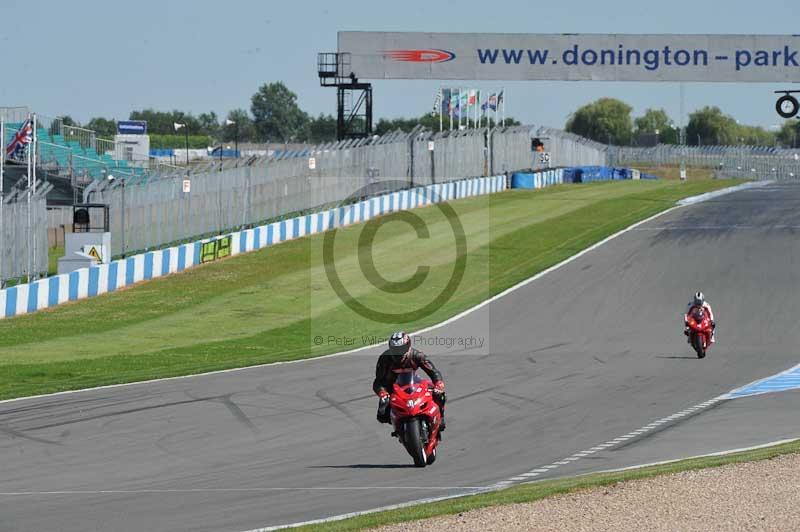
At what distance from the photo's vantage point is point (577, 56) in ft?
205

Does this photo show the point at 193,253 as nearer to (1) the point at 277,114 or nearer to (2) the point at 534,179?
(2) the point at 534,179

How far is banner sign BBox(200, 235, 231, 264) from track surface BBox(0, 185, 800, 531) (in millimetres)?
12405

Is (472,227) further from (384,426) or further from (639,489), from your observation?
(639,489)

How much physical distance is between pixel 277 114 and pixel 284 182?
12444 centimetres

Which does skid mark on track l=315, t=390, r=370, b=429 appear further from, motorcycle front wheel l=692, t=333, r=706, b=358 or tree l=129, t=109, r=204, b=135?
tree l=129, t=109, r=204, b=135

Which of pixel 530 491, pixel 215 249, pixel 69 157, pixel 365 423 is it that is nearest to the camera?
pixel 530 491

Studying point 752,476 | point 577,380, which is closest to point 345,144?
point 577,380

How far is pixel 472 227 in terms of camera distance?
49875mm

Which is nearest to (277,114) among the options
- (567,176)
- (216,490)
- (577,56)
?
(567,176)

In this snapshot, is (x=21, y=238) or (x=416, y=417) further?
(x=21, y=238)

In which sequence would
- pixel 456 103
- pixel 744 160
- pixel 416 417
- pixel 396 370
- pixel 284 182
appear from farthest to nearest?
1. pixel 744 160
2. pixel 456 103
3. pixel 284 182
4. pixel 396 370
5. pixel 416 417

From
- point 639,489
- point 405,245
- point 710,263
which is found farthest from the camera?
point 405,245

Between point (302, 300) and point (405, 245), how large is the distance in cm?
1103

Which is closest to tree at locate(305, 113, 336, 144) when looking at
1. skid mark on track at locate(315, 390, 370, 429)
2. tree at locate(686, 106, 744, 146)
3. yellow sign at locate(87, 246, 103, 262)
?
tree at locate(686, 106, 744, 146)
